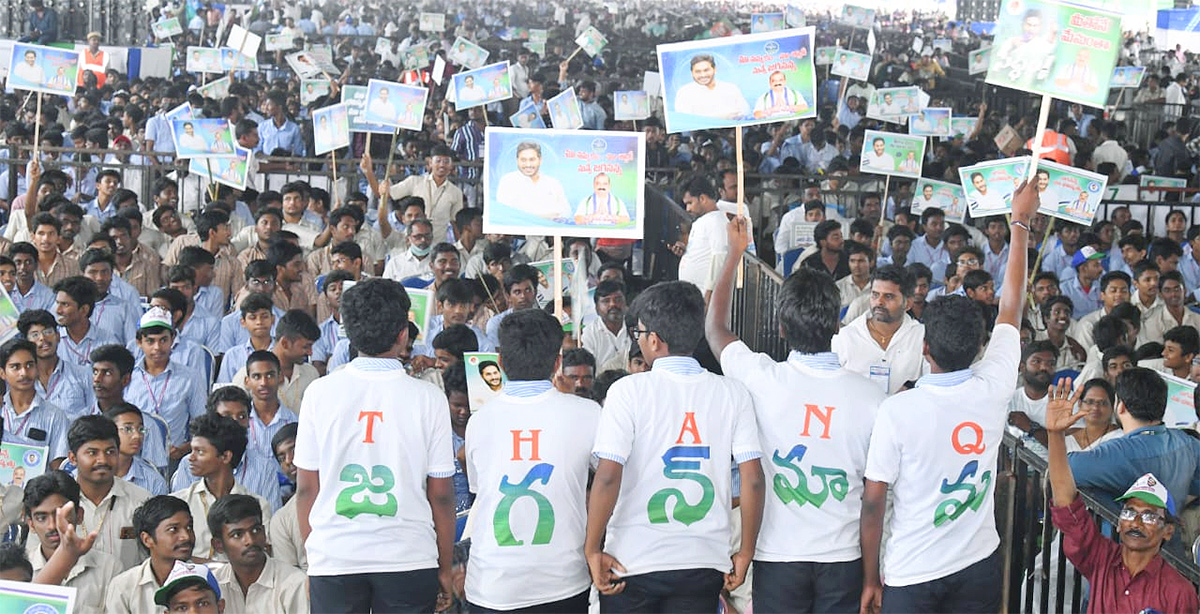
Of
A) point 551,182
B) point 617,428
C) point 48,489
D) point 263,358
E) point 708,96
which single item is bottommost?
point 48,489

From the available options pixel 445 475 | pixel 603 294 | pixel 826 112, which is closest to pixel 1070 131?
pixel 826 112

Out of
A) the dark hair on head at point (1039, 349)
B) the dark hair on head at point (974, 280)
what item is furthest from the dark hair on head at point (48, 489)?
the dark hair on head at point (974, 280)

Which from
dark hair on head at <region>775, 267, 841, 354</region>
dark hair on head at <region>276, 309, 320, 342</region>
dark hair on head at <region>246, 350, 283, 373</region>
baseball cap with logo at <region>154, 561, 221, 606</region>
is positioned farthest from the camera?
dark hair on head at <region>276, 309, 320, 342</region>

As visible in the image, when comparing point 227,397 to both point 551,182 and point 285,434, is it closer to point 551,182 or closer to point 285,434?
point 285,434

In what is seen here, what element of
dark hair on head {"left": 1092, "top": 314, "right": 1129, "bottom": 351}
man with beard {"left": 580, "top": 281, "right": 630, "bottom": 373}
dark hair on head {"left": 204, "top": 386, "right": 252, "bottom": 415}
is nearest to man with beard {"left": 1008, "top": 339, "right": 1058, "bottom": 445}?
dark hair on head {"left": 1092, "top": 314, "right": 1129, "bottom": 351}

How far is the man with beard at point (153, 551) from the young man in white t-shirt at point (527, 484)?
4.87ft

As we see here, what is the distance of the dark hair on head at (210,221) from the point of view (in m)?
10.3

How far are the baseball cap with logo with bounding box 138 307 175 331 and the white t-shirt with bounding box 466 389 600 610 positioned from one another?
11.6ft

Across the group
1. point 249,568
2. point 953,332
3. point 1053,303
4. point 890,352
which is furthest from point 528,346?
point 1053,303

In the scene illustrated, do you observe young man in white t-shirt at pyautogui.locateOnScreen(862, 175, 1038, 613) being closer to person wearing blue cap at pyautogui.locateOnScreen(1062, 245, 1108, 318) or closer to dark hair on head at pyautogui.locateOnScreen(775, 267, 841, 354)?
dark hair on head at pyautogui.locateOnScreen(775, 267, 841, 354)

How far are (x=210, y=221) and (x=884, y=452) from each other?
22.5ft

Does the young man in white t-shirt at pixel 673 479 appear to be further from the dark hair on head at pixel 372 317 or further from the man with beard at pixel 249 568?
the man with beard at pixel 249 568

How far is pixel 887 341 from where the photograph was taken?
6.91 metres

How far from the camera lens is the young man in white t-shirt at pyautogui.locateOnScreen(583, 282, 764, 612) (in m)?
4.54
